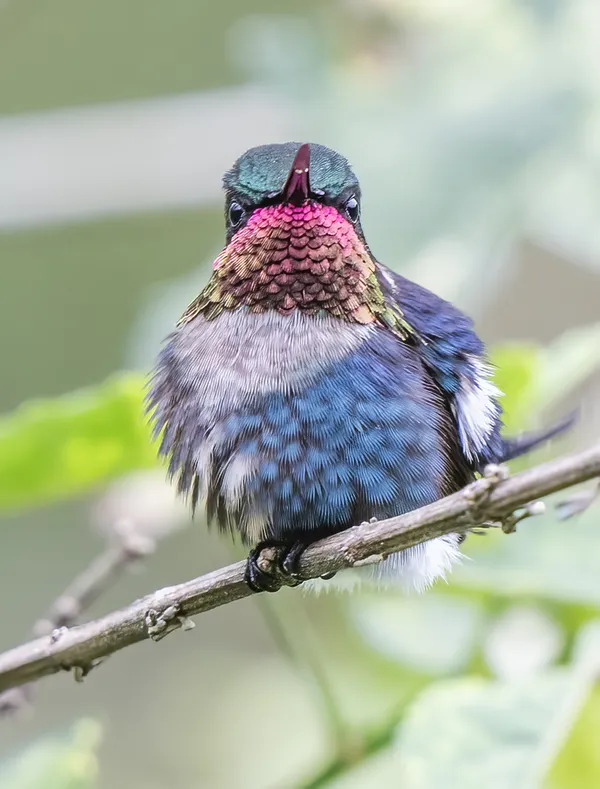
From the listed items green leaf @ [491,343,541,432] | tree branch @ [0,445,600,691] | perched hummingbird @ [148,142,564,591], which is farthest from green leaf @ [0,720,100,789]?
green leaf @ [491,343,541,432]

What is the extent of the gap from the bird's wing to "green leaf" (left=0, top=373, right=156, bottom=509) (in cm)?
46

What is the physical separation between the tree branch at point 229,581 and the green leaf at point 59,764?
245 mm

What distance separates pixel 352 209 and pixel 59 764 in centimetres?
86

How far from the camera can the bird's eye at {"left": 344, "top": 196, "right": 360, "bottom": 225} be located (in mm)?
1422

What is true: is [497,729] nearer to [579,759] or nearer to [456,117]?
[579,759]

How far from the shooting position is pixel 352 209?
144 centimetres

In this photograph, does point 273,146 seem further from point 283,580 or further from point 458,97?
point 458,97

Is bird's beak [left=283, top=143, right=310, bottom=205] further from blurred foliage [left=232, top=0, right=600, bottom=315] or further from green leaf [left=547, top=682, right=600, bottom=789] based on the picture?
green leaf [left=547, top=682, right=600, bottom=789]

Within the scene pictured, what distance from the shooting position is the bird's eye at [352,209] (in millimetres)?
1422

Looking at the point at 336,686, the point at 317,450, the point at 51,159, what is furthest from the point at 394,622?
the point at 51,159

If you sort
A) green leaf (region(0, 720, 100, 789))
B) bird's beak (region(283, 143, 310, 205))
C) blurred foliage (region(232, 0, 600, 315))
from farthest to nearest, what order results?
1. blurred foliage (region(232, 0, 600, 315))
2. green leaf (region(0, 720, 100, 789))
3. bird's beak (region(283, 143, 310, 205))

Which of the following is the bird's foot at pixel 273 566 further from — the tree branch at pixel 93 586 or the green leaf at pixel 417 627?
the green leaf at pixel 417 627

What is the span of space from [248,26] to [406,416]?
163 cm

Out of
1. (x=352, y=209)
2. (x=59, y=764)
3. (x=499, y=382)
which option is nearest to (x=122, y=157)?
(x=499, y=382)
